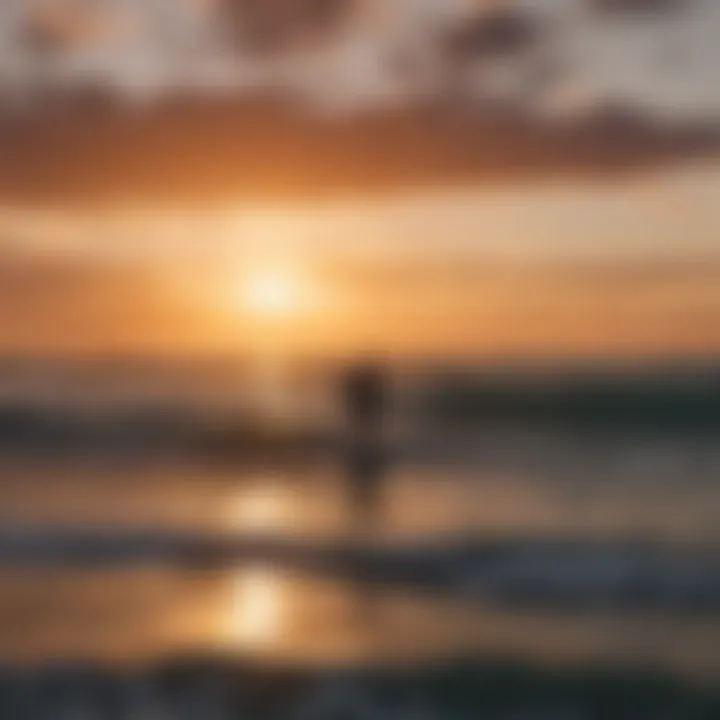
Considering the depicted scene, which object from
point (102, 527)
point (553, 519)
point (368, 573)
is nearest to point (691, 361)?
point (553, 519)

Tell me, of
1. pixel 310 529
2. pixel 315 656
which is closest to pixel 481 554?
pixel 310 529

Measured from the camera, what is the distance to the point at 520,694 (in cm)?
140

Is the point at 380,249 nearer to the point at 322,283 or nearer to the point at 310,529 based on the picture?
the point at 322,283

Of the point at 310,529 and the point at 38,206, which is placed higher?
the point at 38,206

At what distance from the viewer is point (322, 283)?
7.80 feet

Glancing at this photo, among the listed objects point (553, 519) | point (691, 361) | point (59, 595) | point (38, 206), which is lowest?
A: point (59, 595)

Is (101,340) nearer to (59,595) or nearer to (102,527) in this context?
(102,527)

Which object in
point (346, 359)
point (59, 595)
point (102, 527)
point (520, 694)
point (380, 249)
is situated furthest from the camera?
point (346, 359)

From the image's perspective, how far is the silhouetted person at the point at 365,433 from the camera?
2.59m

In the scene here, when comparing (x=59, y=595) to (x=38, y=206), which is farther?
(x=38, y=206)

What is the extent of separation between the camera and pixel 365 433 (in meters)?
3.26

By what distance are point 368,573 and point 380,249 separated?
0.63 m

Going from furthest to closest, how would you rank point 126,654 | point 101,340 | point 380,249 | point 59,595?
point 101,340 < point 380,249 < point 59,595 < point 126,654

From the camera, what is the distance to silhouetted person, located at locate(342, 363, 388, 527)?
8.50 feet
